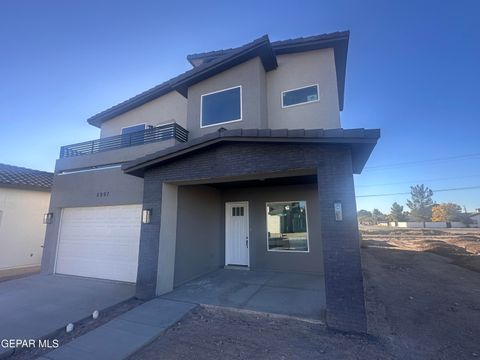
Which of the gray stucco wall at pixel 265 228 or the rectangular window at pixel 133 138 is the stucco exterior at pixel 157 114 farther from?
the gray stucco wall at pixel 265 228

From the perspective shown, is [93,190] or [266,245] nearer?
[93,190]

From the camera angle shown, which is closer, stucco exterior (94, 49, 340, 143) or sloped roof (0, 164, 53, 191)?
stucco exterior (94, 49, 340, 143)

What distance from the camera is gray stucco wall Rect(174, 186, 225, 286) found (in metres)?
7.67

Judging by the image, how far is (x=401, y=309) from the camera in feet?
19.1

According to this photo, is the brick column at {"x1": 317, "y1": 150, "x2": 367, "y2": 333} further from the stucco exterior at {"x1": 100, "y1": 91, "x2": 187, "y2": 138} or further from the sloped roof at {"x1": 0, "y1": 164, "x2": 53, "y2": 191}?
the sloped roof at {"x1": 0, "y1": 164, "x2": 53, "y2": 191}

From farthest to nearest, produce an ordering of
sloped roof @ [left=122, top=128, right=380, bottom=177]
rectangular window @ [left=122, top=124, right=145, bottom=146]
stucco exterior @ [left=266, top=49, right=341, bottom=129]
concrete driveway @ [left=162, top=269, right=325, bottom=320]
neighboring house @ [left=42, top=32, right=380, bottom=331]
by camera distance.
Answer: rectangular window @ [left=122, top=124, right=145, bottom=146] → stucco exterior @ [left=266, top=49, right=341, bottom=129] → neighboring house @ [left=42, top=32, right=380, bottom=331] → concrete driveway @ [left=162, top=269, right=325, bottom=320] → sloped roof @ [left=122, top=128, right=380, bottom=177]

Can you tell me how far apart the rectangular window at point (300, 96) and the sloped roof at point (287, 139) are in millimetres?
3240

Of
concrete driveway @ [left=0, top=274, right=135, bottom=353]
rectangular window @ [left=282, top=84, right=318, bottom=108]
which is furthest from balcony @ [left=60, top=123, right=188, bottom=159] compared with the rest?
concrete driveway @ [left=0, top=274, right=135, bottom=353]

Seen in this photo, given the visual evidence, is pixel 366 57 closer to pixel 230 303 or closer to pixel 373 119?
pixel 373 119

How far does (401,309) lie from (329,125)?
5.69m

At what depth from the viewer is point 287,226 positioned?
9.69m

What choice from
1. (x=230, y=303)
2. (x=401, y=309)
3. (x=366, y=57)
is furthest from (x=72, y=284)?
(x=366, y=57)

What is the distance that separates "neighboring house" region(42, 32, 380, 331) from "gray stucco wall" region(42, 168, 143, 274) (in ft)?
0.15

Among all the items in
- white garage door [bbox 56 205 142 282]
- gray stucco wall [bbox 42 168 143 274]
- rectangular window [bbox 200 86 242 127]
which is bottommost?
white garage door [bbox 56 205 142 282]
